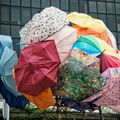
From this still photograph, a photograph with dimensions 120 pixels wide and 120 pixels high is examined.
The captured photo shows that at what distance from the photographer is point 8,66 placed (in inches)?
539

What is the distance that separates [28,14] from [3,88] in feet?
98.9

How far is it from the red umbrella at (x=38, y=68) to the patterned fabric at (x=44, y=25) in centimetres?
32

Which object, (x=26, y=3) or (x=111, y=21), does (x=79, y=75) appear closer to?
(x=26, y=3)

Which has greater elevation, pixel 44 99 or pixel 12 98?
pixel 44 99

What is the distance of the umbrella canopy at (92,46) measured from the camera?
1278cm

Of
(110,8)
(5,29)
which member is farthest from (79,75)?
Answer: (110,8)

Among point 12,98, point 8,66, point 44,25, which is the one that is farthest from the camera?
point 12,98

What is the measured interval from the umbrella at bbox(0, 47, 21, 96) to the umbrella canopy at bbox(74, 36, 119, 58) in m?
2.12

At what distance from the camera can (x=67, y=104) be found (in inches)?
573

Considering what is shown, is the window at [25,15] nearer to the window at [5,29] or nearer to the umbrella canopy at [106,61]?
the window at [5,29]

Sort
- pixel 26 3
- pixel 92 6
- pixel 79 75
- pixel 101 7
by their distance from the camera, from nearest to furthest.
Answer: pixel 79 75
pixel 26 3
pixel 92 6
pixel 101 7

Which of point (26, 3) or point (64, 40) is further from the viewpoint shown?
point (26, 3)

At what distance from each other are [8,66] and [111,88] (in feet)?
10.2

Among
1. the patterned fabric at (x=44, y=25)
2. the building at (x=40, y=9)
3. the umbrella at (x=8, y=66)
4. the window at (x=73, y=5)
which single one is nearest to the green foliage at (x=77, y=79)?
the patterned fabric at (x=44, y=25)
